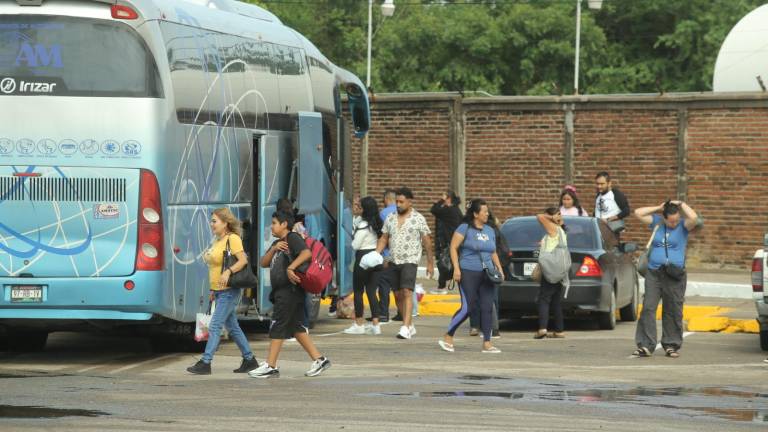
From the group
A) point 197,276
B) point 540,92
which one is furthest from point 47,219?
point 540,92

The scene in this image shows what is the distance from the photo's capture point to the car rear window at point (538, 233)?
65.2ft

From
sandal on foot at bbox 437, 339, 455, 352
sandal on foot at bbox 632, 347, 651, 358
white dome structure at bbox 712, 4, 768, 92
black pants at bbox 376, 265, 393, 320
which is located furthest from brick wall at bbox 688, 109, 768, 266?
→ sandal on foot at bbox 437, 339, 455, 352

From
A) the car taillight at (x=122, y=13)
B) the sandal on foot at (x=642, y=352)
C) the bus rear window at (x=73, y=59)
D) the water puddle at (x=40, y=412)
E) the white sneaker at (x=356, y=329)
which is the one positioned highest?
the car taillight at (x=122, y=13)

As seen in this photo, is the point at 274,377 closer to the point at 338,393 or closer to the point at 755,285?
the point at 338,393

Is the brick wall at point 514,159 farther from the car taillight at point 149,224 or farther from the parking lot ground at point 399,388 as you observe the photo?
the car taillight at point 149,224

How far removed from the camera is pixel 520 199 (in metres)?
31.8

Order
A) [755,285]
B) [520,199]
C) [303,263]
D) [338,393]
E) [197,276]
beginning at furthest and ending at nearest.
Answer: [520,199] < [755,285] < [197,276] < [303,263] < [338,393]

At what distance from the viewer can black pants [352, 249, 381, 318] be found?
19.2 meters

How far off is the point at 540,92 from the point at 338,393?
48148 mm

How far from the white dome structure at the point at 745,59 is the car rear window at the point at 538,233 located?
40.4ft

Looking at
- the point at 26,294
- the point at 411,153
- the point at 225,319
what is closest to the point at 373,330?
the point at 225,319

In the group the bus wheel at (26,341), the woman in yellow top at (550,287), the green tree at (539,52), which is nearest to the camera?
the bus wheel at (26,341)

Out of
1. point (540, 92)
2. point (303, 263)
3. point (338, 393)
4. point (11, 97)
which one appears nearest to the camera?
point (338, 393)

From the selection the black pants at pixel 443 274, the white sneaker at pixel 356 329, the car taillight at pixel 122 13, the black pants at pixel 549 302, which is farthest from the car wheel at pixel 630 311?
the car taillight at pixel 122 13
